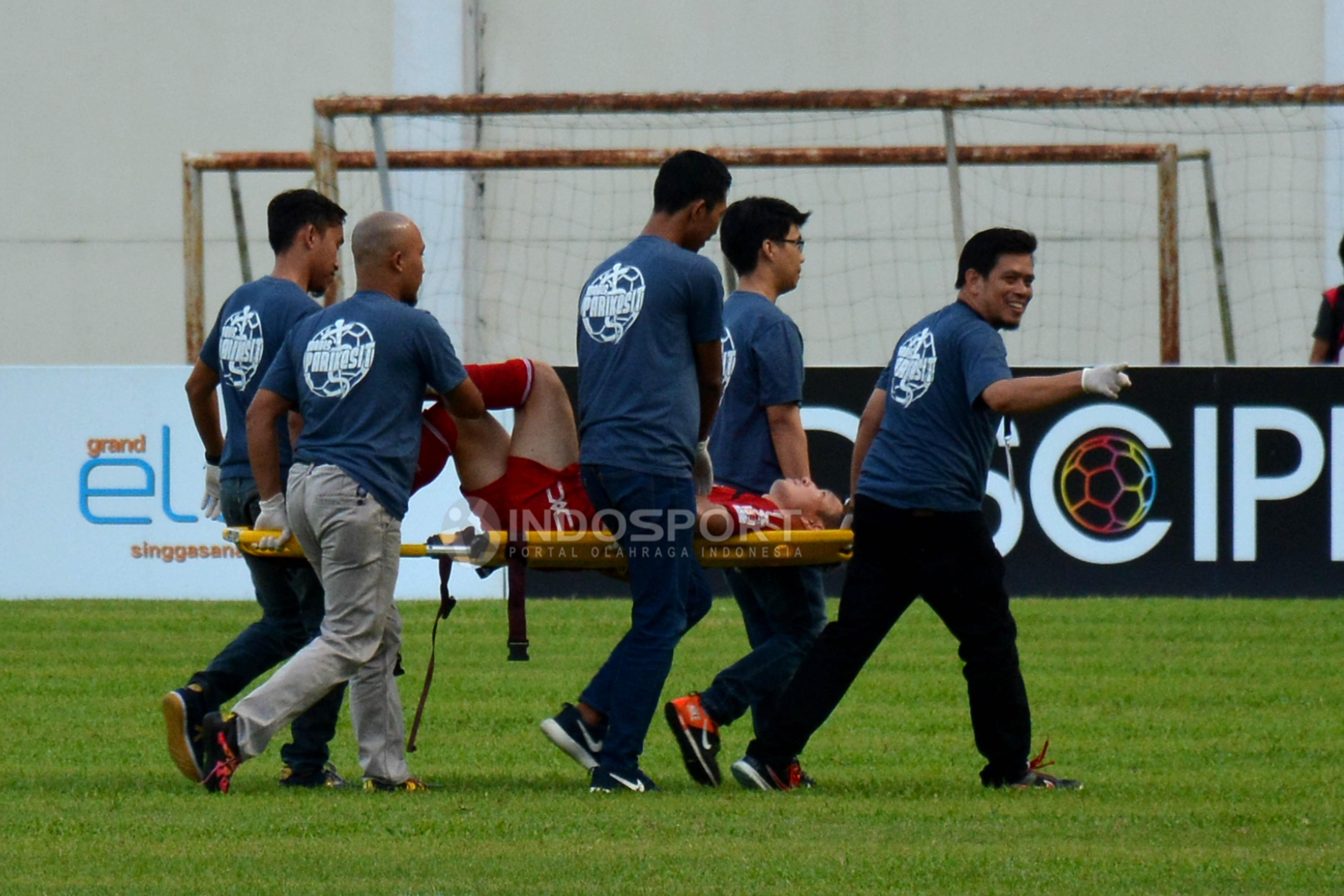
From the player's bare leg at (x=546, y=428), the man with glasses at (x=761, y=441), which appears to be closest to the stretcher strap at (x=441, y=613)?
the player's bare leg at (x=546, y=428)

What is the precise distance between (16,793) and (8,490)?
656 centimetres

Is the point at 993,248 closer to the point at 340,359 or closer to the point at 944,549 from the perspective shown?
the point at 944,549

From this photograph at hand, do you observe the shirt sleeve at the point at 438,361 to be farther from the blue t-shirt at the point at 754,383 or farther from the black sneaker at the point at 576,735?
the black sneaker at the point at 576,735

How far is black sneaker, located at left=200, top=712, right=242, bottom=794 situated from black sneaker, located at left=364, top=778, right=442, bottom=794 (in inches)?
17.3

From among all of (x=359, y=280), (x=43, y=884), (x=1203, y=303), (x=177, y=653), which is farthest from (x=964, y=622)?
(x=1203, y=303)

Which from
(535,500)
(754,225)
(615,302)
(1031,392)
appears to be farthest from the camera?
(754,225)

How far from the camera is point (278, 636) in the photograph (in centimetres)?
705

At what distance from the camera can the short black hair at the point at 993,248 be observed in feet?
21.8

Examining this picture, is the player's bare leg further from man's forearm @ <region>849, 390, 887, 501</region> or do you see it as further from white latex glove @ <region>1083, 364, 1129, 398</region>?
white latex glove @ <region>1083, 364, 1129, 398</region>

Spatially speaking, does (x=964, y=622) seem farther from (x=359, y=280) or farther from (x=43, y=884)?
(x=43, y=884)

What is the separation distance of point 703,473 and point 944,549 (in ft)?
2.75

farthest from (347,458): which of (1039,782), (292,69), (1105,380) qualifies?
(292,69)

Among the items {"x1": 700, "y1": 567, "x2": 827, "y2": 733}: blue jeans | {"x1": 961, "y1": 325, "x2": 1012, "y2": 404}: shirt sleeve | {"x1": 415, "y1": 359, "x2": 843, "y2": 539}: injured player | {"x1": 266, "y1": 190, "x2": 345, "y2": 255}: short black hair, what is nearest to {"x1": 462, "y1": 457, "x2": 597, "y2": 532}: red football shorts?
{"x1": 415, "y1": 359, "x2": 843, "y2": 539}: injured player

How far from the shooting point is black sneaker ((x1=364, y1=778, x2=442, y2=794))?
6.68m
